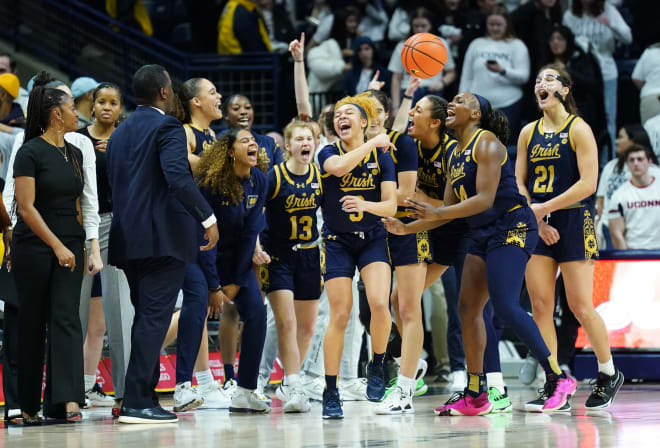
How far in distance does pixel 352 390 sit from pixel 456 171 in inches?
89.9

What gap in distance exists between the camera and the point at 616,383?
6.96 m

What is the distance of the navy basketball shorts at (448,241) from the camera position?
23.5ft

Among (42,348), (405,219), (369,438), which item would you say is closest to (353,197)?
(405,219)

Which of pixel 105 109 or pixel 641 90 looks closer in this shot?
pixel 105 109

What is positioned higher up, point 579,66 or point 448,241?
point 579,66

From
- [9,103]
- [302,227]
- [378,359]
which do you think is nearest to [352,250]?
[302,227]

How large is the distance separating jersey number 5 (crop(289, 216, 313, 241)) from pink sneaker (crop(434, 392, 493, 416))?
1627 mm

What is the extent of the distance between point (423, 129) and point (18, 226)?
283 centimetres

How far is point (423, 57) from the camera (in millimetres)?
8023

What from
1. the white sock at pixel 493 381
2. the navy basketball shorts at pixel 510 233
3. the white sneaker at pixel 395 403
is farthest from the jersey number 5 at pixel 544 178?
the white sneaker at pixel 395 403

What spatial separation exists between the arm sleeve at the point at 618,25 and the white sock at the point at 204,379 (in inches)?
301

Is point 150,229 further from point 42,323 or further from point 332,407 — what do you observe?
point 332,407

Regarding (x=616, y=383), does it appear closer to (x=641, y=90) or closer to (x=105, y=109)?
(x=105, y=109)

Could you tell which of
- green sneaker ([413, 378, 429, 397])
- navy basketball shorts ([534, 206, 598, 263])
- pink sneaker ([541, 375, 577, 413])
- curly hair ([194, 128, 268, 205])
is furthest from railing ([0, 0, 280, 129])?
pink sneaker ([541, 375, 577, 413])
